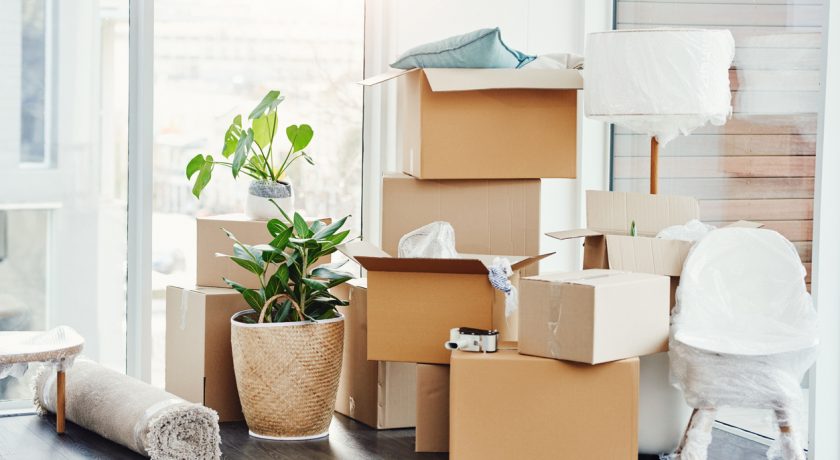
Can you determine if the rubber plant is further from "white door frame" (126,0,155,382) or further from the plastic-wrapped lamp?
the plastic-wrapped lamp

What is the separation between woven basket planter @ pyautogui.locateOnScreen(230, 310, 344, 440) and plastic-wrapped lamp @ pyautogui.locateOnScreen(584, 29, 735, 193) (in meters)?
1.10

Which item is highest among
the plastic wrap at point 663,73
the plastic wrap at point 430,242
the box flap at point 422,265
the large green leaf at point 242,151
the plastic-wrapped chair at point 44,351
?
the plastic wrap at point 663,73

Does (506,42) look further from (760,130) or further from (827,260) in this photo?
(827,260)

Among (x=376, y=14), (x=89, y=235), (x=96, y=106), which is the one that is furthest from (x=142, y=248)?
(x=376, y=14)

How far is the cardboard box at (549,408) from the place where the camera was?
8.93 ft

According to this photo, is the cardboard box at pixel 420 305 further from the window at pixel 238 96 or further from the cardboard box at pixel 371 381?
the window at pixel 238 96

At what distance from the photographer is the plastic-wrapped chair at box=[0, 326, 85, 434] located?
308 cm

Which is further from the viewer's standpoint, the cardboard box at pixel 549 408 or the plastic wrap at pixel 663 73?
the plastic wrap at pixel 663 73

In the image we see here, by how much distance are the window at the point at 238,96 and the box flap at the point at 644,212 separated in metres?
1.30

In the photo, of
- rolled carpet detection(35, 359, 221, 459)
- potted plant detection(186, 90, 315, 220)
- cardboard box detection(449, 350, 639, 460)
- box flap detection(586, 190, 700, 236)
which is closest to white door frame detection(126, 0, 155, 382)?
potted plant detection(186, 90, 315, 220)

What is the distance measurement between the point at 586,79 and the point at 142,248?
1.75 metres

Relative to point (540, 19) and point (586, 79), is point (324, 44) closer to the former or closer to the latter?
point (540, 19)

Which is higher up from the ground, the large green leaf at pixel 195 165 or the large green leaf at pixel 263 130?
the large green leaf at pixel 263 130

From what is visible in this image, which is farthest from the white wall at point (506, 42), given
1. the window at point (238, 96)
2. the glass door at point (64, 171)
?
the glass door at point (64, 171)
